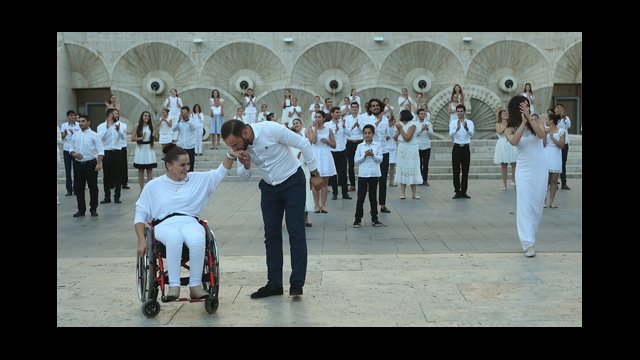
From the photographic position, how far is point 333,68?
1144 inches

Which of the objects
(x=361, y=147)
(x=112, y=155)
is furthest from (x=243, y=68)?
(x=361, y=147)

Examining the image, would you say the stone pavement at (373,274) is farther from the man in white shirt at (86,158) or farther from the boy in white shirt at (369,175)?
the man in white shirt at (86,158)

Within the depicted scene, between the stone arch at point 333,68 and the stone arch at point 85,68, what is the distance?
720cm

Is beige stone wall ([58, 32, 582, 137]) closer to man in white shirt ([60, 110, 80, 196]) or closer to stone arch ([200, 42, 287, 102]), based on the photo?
stone arch ([200, 42, 287, 102])

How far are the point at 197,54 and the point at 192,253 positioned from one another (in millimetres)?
24116

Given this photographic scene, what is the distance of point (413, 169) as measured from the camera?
46.4 ft

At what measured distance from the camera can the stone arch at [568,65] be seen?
93.2 feet

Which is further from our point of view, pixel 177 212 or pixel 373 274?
pixel 373 274

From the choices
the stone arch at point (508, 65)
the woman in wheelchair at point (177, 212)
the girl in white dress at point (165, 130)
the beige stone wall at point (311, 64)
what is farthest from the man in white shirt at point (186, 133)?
the stone arch at point (508, 65)

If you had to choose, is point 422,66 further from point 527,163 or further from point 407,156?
point 527,163

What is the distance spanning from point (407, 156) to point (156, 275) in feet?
30.9

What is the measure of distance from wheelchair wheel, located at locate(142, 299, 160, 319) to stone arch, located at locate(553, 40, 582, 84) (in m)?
25.5
